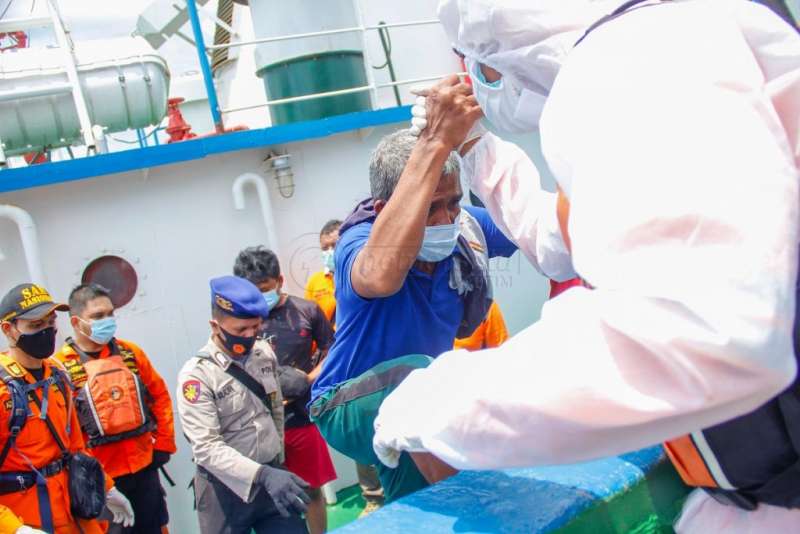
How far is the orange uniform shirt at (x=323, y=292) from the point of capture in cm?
541

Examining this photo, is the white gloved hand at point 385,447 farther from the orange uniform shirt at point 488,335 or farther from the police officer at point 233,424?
the orange uniform shirt at point 488,335

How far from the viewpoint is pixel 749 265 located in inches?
28.1

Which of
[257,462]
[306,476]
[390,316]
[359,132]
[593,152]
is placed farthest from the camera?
[359,132]

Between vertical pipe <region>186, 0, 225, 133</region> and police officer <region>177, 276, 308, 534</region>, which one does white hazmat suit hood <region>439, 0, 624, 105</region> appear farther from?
vertical pipe <region>186, 0, 225, 133</region>

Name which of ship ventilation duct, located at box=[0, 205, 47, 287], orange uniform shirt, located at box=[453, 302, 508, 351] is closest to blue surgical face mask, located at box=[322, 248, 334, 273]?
orange uniform shirt, located at box=[453, 302, 508, 351]

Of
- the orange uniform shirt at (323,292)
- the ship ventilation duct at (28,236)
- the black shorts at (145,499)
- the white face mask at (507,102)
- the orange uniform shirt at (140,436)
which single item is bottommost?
the black shorts at (145,499)

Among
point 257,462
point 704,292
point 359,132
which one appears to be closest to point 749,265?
point 704,292

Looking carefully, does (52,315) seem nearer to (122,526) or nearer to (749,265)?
(122,526)

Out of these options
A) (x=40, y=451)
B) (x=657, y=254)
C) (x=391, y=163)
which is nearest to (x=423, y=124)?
(x=391, y=163)

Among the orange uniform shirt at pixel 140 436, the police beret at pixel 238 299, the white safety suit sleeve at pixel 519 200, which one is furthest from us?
the orange uniform shirt at pixel 140 436

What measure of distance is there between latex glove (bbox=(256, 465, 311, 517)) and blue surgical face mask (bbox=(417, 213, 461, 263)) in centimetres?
177

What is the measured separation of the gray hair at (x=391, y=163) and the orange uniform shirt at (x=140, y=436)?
9.67ft

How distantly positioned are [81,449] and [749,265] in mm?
3964

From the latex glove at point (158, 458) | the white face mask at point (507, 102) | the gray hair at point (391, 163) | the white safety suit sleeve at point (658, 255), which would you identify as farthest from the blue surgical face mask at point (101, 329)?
the white safety suit sleeve at point (658, 255)
